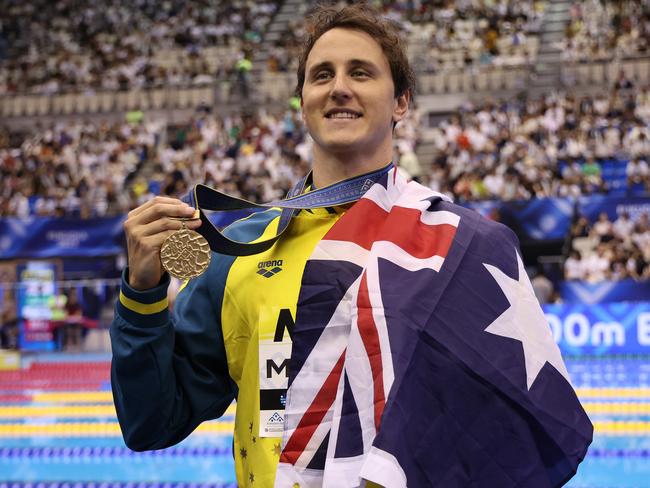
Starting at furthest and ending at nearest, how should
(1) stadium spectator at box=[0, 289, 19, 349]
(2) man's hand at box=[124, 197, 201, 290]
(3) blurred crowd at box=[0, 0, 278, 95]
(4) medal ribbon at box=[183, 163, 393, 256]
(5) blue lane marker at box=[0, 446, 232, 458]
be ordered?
(3) blurred crowd at box=[0, 0, 278, 95]
(1) stadium spectator at box=[0, 289, 19, 349]
(5) blue lane marker at box=[0, 446, 232, 458]
(4) medal ribbon at box=[183, 163, 393, 256]
(2) man's hand at box=[124, 197, 201, 290]

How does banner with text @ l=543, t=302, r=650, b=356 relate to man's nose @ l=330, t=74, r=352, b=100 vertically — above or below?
below

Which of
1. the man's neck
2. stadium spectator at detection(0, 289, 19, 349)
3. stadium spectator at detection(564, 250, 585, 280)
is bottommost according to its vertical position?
stadium spectator at detection(0, 289, 19, 349)

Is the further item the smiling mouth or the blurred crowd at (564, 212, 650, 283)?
the blurred crowd at (564, 212, 650, 283)

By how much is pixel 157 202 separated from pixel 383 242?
44cm

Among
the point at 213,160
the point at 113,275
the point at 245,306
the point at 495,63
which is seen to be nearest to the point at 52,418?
the point at 113,275

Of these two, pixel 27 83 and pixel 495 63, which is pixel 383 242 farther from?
pixel 27 83

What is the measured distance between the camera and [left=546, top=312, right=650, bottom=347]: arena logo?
12047mm

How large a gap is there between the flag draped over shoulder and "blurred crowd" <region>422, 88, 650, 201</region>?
12996 mm

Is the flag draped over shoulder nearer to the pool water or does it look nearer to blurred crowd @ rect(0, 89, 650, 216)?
the pool water

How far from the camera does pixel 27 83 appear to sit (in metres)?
24.7

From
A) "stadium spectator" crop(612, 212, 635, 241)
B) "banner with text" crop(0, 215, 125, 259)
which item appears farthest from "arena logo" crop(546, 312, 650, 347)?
"banner with text" crop(0, 215, 125, 259)

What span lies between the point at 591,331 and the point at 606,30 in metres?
10.3

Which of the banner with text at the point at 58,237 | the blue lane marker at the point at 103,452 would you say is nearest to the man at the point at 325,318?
the blue lane marker at the point at 103,452

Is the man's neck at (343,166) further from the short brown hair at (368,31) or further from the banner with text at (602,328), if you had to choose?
the banner with text at (602,328)
